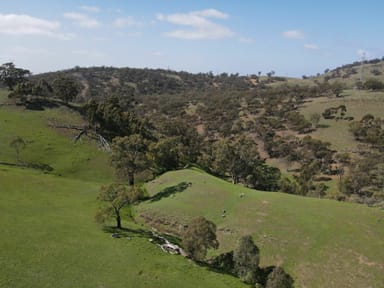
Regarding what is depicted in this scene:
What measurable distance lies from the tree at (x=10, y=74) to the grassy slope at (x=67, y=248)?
218 feet

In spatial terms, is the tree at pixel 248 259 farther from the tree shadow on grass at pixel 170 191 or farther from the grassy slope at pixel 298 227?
the tree shadow on grass at pixel 170 191

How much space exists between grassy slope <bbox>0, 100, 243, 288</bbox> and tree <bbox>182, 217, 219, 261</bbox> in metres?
1.58

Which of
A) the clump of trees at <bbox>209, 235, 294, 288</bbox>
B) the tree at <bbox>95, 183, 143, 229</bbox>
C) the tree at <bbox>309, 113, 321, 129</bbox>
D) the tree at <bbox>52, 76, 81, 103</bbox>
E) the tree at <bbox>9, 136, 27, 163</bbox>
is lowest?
the clump of trees at <bbox>209, 235, 294, 288</bbox>

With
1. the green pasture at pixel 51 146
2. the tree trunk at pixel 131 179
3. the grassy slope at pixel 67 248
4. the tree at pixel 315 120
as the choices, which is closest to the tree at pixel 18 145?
the green pasture at pixel 51 146

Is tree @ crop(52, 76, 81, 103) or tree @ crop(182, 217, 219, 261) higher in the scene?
tree @ crop(52, 76, 81, 103)

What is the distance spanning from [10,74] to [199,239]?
361 ft

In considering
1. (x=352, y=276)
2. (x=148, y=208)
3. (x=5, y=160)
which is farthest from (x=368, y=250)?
(x=5, y=160)

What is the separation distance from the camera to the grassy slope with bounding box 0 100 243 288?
35219 millimetres

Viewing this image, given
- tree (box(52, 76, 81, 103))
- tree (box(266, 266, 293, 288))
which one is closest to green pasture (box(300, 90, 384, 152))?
tree (box(52, 76, 81, 103))

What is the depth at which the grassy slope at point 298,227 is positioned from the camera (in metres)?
41.8

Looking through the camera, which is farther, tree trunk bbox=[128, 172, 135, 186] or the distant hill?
the distant hill

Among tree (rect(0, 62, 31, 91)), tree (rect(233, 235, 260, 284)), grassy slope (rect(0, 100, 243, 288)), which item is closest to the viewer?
grassy slope (rect(0, 100, 243, 288))

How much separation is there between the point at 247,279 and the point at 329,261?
968 centimetres

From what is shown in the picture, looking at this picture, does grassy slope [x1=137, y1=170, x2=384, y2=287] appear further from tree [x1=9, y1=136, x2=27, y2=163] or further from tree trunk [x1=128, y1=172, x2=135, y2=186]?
tree [x1=9, y1=136, x2=27, y2=163]
